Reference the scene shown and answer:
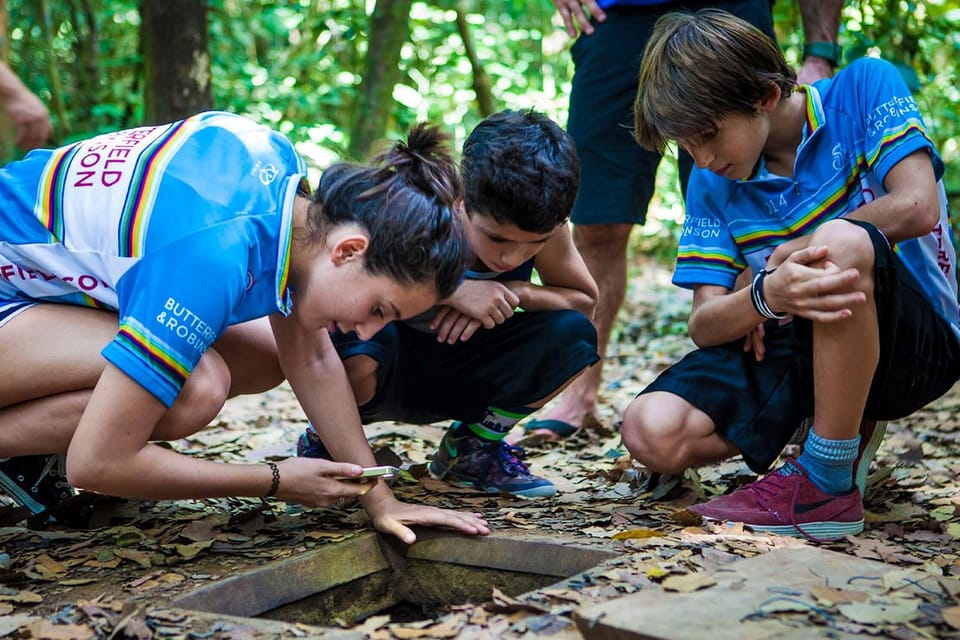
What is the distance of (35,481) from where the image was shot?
2.74 metres

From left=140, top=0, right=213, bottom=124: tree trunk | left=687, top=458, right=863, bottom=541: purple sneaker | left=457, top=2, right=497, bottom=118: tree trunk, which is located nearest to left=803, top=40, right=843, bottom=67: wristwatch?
left=687, top=458, right=863, bottom=541: purple sneaker

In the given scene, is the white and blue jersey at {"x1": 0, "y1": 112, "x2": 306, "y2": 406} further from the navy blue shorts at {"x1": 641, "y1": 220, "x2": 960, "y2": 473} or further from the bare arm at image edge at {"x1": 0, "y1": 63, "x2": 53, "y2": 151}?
the navy blue shorts at {"x1": 641, "y1": 220, "x2": 960, "y2": 473}

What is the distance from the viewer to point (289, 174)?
2424 mm

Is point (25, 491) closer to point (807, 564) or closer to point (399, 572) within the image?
point (399, 572)

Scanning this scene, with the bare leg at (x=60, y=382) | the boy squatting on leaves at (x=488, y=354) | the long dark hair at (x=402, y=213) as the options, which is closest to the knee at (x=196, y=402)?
the bare leg at (x=60, y=382)

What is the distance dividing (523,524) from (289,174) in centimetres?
108

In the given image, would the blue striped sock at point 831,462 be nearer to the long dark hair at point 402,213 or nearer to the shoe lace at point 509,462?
the shoe lace at point 509,462

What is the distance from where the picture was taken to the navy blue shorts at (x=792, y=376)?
262cm

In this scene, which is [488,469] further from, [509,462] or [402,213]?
[402,213]

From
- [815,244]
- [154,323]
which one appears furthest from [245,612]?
[815,244]

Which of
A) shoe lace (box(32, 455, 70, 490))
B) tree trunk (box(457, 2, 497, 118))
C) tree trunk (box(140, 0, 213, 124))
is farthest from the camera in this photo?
tree trunk (box(457, 2, 497, 118))

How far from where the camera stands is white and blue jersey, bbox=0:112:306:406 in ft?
6.86

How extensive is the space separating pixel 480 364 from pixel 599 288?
3.11ft

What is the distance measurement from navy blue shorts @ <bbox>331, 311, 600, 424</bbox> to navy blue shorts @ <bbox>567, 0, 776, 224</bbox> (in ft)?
2.46
